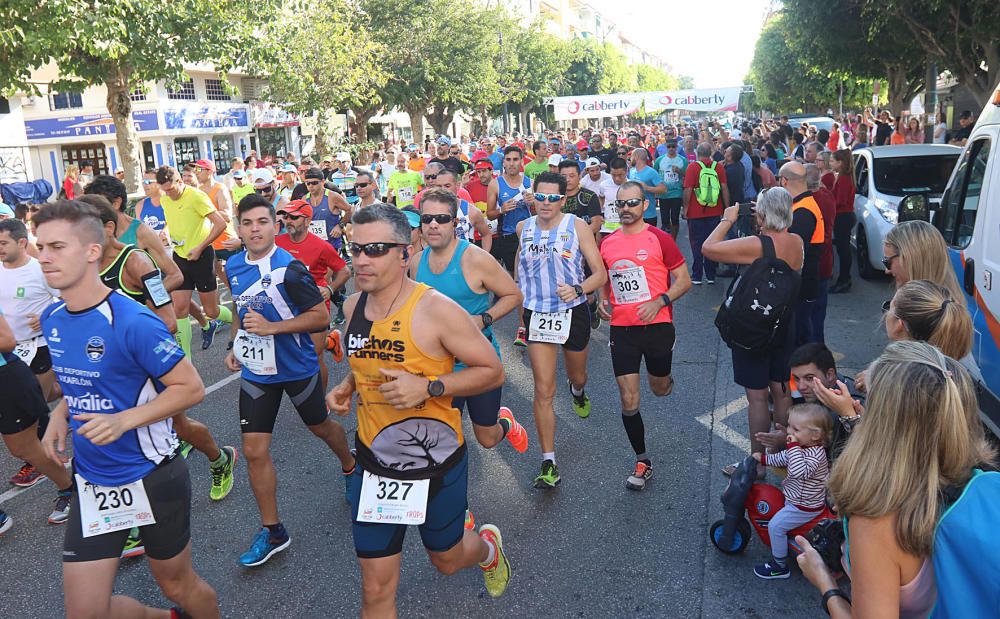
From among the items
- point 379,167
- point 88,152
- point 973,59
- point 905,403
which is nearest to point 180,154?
point 88,152

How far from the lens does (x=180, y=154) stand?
3922cm

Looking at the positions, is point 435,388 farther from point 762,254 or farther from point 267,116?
point 267,116

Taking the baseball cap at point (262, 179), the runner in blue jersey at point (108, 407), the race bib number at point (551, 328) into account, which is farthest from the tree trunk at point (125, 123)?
the runner in blue jersey at point (108, 407)

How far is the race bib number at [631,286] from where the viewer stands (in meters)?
5.15

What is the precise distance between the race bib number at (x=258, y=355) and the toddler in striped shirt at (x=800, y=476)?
267cm

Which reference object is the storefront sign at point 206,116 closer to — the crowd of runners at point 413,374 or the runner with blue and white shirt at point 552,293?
the crowd of runners at point 413,374

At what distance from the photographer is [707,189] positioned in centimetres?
1059

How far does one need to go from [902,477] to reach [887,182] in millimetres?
9914

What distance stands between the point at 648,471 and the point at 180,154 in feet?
127

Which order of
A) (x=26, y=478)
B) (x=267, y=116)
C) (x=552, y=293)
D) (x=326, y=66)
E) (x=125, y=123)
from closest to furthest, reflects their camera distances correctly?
1. (x=552, y=293)
2. (x=26, y=478)
3. (x=125, y=123)
4. (x=326, y=66)
5. (x=267, y=116)

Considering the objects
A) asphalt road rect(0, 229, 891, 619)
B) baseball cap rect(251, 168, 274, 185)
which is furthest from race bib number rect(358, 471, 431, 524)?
baseball cap rect(251, 168, 274, 185)

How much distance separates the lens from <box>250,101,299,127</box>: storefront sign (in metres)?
42.8

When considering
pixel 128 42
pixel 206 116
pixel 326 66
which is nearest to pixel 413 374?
pixel 128 42

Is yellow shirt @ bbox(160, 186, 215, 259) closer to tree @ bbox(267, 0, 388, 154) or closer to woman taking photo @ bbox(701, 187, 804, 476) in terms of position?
woman taking photo @ bbox(701, 187, 804, 476)
